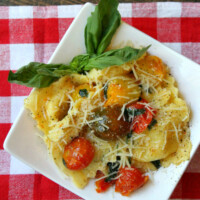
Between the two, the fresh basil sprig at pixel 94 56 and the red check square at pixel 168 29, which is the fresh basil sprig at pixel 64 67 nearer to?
the fresh basil sprig at pixel 94 56

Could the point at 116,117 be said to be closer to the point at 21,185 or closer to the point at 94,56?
the point at 94,56

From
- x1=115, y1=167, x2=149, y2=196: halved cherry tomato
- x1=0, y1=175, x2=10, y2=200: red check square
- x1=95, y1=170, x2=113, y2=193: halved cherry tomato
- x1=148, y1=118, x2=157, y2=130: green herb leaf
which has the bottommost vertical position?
x1=0, y1=175, x2=10, y2=200: red check square

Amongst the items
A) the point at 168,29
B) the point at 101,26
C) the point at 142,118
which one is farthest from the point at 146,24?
the point at 142,118

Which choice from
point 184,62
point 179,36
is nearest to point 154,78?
point 184,62

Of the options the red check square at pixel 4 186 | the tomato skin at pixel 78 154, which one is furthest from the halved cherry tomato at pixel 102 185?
the red check square at pixel 4 186

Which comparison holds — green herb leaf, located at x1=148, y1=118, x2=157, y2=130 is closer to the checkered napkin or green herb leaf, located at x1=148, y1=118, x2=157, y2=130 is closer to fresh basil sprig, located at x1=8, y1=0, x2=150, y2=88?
fresh basil sprig, located at x1=8, y1=0, x2=150, y2=88

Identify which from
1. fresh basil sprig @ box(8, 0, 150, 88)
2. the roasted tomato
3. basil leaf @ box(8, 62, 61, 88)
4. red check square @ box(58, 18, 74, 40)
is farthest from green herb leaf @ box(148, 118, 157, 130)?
red check square @ box(58, 18, 74, 40)

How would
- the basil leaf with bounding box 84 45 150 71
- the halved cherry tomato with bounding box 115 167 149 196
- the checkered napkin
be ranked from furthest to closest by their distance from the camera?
1. the checkered napkin
2. the halved cherry tomato with bounding box 115 167 149 196
3. the basil leaf with bounding box 84 45 150 71
